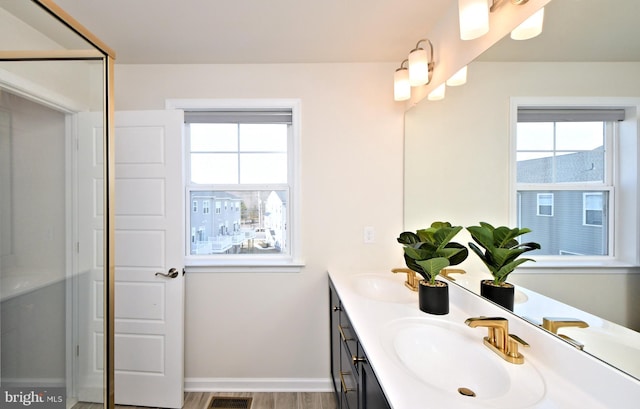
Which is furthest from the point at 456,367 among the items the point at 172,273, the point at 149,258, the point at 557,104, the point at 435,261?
the point at 149,258

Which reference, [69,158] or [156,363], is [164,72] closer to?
[69,158]

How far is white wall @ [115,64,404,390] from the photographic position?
2.09 metres

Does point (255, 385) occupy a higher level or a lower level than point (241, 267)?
lower

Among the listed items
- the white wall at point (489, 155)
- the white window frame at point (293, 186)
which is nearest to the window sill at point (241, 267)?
the white window frame at point (293, 186)

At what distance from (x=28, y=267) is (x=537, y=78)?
1.94m

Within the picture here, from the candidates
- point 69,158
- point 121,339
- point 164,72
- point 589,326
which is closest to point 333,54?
point 164,72

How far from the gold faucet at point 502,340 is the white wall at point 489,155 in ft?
0.61

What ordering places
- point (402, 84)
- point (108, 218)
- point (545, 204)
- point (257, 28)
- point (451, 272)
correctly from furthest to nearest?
point (402, 84)
point (257, 28)
point (451, 272)
point (108, 218)
point (545, 204)

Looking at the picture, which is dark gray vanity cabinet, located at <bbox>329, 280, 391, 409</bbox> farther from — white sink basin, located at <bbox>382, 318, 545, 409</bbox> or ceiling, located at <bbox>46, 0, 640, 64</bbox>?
ceiling, located at <bbox>46, 0, 640, 64</bbox>

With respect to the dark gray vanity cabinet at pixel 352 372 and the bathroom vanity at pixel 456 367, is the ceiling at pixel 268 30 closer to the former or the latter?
the bathroom vanity at pixel 456 367

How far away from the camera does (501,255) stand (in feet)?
3.62

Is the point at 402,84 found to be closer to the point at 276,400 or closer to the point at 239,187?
the point at 239,187

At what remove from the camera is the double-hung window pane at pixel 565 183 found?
2.61 feet

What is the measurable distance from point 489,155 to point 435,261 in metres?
0.53
